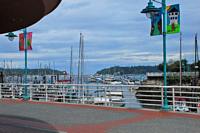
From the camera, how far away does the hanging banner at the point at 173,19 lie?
50.7 feet

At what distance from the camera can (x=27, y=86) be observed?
2377 cm

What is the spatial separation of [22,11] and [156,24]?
8685mm

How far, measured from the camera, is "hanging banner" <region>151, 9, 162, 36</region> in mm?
15935

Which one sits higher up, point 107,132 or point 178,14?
point 178,14

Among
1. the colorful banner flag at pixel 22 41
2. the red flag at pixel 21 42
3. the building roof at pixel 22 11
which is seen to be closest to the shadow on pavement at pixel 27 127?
the building roof at pixel 22 11

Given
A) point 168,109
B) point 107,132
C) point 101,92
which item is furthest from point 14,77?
point 107,132

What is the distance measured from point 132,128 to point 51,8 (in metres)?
4.80

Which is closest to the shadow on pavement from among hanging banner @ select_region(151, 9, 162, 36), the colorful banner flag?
hanging banner @ select_region(151, 9, 162, 36)

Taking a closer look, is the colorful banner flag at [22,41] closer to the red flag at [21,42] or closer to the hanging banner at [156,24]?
the red flag at [21,42]

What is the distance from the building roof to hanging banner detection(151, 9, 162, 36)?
7792mm

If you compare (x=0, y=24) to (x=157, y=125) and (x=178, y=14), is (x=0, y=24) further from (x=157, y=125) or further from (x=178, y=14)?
(x=178, y=14)

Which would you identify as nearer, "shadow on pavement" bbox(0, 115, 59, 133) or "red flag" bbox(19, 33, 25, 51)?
"shadow on pavement" bbox(0, 115, 59, 133)

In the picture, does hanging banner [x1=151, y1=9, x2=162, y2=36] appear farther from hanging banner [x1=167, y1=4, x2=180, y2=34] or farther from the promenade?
the promenade

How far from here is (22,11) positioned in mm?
8453
